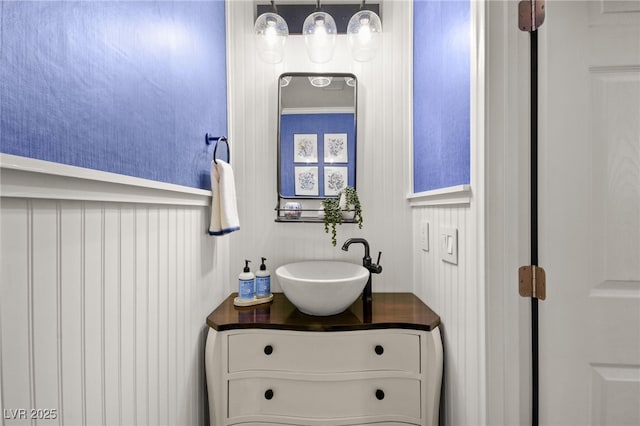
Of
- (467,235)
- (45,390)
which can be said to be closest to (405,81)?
(467,235)

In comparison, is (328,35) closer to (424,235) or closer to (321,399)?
(424,235)

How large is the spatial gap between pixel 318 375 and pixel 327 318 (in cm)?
21

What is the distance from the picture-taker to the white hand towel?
46.6 inches

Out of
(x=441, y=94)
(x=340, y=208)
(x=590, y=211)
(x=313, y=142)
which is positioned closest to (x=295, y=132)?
(x=313, y=142)

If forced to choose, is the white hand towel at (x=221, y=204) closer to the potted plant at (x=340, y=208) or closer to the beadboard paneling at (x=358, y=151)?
the beadboard paneling at (x=358, y=151)

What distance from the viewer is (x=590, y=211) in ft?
2.64

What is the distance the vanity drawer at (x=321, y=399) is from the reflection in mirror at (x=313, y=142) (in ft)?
2.51

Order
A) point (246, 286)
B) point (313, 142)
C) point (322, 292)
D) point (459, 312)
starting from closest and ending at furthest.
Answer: point (459, 312), point (322, 292), point (246, 286), point (313, 142)

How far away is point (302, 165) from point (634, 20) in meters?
1.25

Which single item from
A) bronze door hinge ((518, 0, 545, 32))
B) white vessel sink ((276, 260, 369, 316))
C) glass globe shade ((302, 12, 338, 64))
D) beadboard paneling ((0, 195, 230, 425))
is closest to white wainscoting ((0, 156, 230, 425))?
beadboard paneling ((0, 195, 230, 425))

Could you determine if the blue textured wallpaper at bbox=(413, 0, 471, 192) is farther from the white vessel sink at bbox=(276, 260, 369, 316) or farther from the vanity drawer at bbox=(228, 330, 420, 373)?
the vanity drawer at bbox=(228, 330, 420, 373)

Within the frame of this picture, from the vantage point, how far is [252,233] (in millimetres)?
1562

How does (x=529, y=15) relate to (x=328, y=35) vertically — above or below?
below

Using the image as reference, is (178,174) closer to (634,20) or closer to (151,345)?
(151,345)
